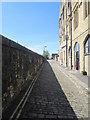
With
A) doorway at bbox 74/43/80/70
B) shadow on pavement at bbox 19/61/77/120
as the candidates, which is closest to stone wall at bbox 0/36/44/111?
shadow on pavement at bbox 19/61/77/120

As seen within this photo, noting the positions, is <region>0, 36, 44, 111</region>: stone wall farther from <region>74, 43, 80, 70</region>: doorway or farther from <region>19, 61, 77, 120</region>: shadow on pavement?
<region>74, 43, 80, 70</region>: doorway

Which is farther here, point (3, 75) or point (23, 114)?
point (23, 114)

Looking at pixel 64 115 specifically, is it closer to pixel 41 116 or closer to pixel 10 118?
pixel 41 116

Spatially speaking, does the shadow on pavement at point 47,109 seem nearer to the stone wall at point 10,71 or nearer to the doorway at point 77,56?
the stone wall at point 10,71

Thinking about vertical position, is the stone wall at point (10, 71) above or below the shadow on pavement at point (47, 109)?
above

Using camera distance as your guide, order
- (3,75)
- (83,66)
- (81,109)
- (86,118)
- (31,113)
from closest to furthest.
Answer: (3,75) → (86,118) → (31,113) → (81,109) → (83,66)

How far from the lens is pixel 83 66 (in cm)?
1474

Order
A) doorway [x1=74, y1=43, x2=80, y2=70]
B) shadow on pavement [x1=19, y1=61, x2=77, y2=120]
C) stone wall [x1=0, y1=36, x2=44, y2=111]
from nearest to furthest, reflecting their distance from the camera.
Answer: stone wall [x1=0, y1=36, x2=44, y2=111] → shadow on pavement [x1=19, y1=61, x2=77, y2=120] → doorway [x1=74, y1=43, x2=80, y2=70]

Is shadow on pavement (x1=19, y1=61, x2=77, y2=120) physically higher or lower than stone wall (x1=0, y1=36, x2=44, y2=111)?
lower

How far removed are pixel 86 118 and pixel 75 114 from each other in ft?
1.30

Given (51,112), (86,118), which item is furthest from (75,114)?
(51,112)

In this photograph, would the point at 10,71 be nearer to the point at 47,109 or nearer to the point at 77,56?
the point at 47,109

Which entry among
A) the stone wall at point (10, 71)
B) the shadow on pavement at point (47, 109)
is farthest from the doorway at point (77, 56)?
the stone wall at point (10, 71)

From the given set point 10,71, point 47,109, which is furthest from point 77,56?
point 10,71
